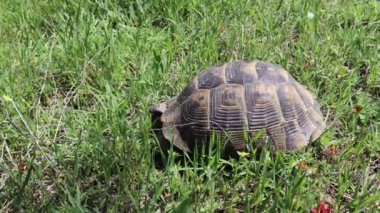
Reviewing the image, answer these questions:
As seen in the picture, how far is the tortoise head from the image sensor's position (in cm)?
285

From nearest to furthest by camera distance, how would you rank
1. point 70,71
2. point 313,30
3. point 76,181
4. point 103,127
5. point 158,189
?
1. point 158,189
2. point 76,181
3. point 103,127
4. point 70,71
5. point 313,30

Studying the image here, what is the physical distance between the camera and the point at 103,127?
3.08 m

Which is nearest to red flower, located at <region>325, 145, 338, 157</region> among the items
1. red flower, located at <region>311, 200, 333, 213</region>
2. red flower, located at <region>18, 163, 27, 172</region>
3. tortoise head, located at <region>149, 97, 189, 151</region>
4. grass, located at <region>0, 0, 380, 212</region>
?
grass, located at <region>0, 0, 380, 212</region>

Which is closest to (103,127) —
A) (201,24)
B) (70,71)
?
(70,71)

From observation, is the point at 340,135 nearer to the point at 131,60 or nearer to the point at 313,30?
the point at 313,30

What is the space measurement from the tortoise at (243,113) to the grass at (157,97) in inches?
3.9

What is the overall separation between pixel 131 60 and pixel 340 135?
1.47 meters

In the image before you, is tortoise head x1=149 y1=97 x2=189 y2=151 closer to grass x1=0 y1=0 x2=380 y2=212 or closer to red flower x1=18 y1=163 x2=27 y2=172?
grass x1=0 y1=0 x2=380 y2=212

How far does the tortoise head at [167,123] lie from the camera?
285cm

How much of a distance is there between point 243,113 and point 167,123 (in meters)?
0.42

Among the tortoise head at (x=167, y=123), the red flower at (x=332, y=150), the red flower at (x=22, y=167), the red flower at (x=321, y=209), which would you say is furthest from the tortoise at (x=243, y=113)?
the red flower at (x=22, y=167)

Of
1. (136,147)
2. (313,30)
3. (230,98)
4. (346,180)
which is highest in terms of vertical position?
(313,30)

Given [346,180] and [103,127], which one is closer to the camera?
[346,180]

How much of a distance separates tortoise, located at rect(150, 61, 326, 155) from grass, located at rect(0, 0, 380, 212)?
10cm
